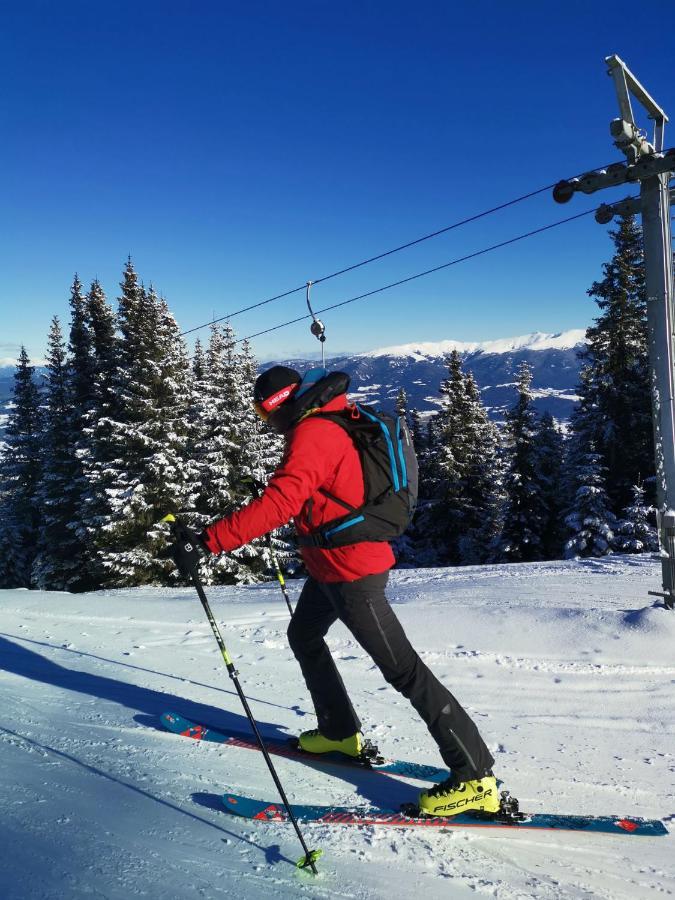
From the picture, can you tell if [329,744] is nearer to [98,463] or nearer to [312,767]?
[312,767]

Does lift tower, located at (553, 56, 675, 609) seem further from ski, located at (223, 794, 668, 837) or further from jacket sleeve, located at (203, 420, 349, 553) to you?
jacket sleeve, located at (203, 420, 349, 553)

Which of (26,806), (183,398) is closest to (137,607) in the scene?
(26,806)

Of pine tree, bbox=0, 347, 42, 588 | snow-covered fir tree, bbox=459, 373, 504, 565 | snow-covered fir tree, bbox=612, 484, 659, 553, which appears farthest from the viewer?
pine tree, bbox=0, 347, 42, 588

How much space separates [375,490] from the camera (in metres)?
3.01

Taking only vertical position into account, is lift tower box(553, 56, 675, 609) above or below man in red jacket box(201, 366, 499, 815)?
above

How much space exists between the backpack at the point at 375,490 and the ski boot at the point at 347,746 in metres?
1.51

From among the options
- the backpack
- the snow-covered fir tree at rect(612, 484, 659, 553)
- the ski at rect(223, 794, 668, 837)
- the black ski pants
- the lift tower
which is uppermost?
the lift tower

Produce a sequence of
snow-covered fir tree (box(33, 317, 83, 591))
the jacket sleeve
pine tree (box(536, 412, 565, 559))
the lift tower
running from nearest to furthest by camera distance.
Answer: the jacket sleeve → the lift tower → snow-covered fir tree (box(33, 317, 83, 591)) → pine tree (box(536, 412, 565, 559))

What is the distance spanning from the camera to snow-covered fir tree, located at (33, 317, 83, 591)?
26.4m

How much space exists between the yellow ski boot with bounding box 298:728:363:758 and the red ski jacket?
128 centimetres

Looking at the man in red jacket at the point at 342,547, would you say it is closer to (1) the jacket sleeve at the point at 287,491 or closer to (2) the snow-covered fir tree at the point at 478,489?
(1) the jacket sleeve at the point at 287,491

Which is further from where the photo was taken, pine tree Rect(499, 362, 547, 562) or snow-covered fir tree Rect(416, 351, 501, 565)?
snow-covered fir tree Rect(416, 351, 501, 565)

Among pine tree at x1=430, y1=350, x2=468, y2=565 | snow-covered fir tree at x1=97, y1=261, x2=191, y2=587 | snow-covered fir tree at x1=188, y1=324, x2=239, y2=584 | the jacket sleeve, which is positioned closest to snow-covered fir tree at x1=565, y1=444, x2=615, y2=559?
pine tree at x1=430, y1=350, x2=468, y2=565

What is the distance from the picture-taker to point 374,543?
3100 mm
